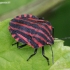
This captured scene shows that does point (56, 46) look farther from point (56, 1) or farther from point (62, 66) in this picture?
point (56, 1)

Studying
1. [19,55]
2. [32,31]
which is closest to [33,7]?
[32,31]

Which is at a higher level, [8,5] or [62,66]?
[8,5]

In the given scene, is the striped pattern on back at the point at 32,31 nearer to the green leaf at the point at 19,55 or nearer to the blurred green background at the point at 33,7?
the green leaf at the point at 19,55

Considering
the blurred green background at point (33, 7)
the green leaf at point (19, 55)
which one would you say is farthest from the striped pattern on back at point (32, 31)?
the blurred green background at point (33, 7)

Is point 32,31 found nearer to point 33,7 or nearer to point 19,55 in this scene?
point 19,55

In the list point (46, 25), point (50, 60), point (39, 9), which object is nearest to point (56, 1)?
point (39, 9)

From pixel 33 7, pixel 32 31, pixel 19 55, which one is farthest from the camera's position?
pixel 33 7

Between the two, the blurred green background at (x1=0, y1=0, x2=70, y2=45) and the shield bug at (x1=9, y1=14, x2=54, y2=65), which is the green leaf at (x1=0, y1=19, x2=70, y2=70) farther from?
the blurred green background at (x1=0, y1=0, x2=70, y2=45)

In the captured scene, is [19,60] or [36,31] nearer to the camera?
[19,60]
